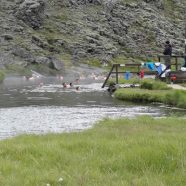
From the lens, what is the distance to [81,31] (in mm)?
138250

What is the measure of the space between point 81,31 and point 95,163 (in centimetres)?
12702

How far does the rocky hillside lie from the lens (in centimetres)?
12219

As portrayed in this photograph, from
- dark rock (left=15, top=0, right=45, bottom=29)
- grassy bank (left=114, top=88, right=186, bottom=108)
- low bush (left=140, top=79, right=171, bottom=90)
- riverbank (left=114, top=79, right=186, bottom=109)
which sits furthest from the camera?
dark rock (left=15, top=0, right=45, bottom=29)

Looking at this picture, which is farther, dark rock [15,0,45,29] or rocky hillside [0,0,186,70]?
dark rock [15,0,45,29]

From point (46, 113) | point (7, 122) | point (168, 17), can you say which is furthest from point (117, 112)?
point (168, 17)

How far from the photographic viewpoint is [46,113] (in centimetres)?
3262

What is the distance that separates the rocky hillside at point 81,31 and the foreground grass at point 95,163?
96.1 metres

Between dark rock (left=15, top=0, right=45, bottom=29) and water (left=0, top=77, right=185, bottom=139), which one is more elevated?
dark rock (left=15, top=0, right=45, bottom=29)

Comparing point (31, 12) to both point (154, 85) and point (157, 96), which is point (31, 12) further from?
point (157, 96)

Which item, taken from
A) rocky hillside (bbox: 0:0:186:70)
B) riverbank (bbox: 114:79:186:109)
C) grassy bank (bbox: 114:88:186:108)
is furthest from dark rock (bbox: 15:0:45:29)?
grassy bank (bbox: 114:88:186:108)

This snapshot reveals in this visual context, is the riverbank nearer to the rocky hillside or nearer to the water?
the water

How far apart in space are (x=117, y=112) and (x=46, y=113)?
15.0 feet

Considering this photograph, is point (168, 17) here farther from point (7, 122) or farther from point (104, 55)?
point (7, 122)

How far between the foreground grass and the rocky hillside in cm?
9605
